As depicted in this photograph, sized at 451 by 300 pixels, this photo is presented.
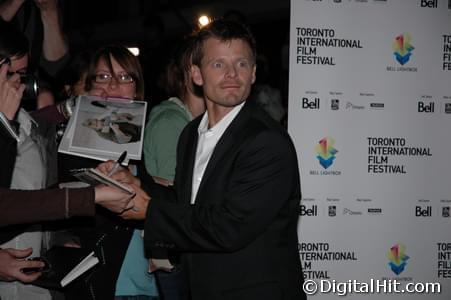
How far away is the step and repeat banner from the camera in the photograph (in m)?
4.31

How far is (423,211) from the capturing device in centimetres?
452

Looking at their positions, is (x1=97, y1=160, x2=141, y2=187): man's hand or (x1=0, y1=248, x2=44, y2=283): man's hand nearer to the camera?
(x1=0, y1=248, x2=44, y2=283): man's hand

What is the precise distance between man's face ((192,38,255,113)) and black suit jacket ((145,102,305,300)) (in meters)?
0.17

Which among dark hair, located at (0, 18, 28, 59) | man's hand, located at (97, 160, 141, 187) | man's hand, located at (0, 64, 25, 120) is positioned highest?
dark hair, located at (0, 18, 28, 59)

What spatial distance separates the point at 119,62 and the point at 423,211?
9.29 ft

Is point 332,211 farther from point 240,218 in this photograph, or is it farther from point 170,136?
point 240,218

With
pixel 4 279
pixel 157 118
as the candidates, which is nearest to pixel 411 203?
pixel 157 118

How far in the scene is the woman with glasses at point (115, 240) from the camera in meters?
2.50

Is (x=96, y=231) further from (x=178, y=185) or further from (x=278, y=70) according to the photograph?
(x=278, y=70)

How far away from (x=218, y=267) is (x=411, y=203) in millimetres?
→ 2697

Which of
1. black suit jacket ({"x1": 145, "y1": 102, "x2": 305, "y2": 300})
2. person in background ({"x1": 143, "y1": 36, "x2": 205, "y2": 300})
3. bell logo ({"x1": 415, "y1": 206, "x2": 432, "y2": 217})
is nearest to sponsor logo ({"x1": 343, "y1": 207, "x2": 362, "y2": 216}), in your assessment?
bell logo ({"x1": 415, "y1": 206, "x2": 432, "y2": 217})

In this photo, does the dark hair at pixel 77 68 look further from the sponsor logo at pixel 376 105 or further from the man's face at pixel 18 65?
the sponsor logo at pixel 376 105

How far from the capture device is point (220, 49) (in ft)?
8.14

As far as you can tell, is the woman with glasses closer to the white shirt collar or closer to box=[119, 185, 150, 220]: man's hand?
box=[119, 185, 150, 220]: man's hand
